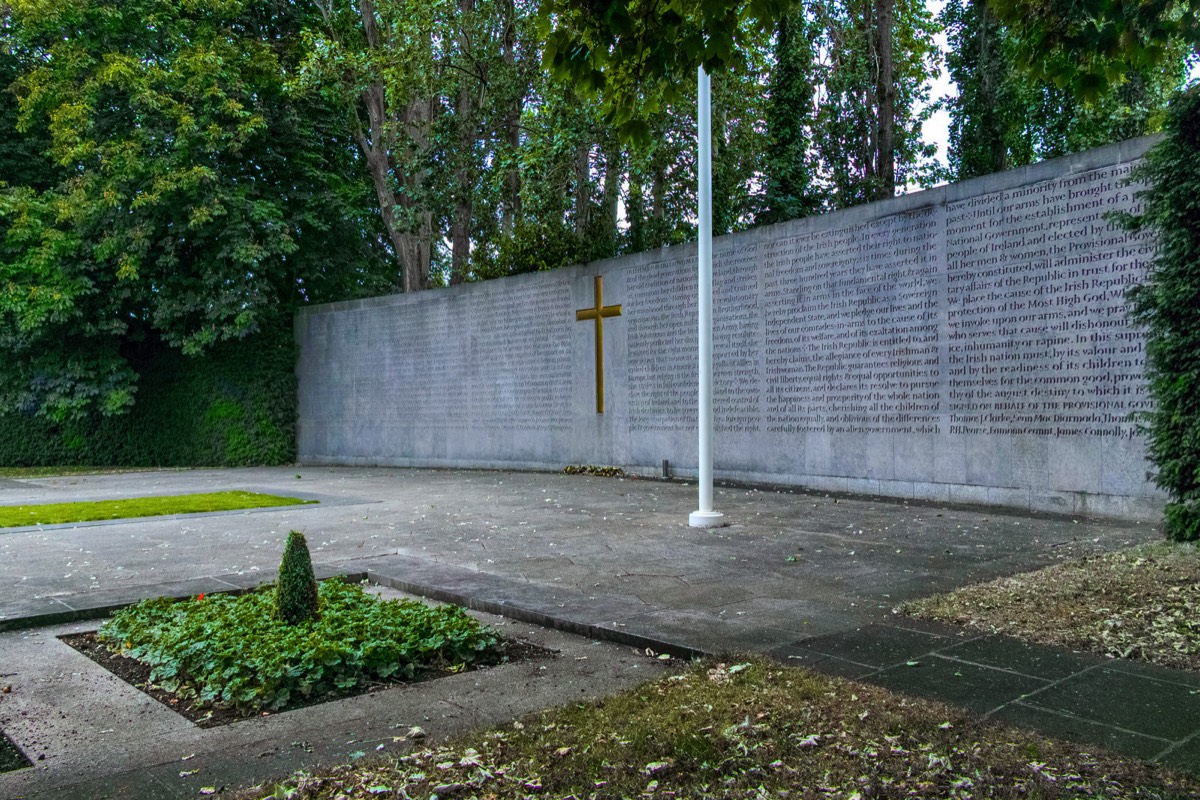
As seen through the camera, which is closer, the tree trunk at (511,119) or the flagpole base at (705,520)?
the flagpole base at (705,520)

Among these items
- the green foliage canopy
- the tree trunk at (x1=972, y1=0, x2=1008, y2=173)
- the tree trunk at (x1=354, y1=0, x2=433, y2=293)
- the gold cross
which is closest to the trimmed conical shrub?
the green foliage canopy

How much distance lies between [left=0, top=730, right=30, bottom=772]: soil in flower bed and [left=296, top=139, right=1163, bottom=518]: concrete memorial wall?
7745mm

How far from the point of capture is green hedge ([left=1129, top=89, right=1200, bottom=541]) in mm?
5973

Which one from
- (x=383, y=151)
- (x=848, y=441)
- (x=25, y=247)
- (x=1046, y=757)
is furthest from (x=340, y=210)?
(x=1046, y=757)

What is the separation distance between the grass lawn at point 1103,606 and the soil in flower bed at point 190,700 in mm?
2135

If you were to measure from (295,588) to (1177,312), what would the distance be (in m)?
5.77

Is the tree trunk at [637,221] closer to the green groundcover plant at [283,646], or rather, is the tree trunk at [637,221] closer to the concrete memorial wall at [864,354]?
the concrete memorial wall at [864,354]

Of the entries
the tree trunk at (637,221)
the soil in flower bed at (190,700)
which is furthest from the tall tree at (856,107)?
the soil in flower bed at (190,700)

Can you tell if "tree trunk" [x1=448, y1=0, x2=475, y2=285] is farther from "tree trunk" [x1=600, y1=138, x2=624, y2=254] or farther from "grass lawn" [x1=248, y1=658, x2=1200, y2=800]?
"grass lawn" [x1=248, y1=658, x2=1200, y2=800]

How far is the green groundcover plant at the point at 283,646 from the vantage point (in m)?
3.93

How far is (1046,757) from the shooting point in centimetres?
297

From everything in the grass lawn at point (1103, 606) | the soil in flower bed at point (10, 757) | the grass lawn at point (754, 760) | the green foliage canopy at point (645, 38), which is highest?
the green foliage canopy at point (645, 38)

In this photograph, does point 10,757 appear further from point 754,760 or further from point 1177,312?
point 1177,312

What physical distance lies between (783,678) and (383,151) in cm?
1988
